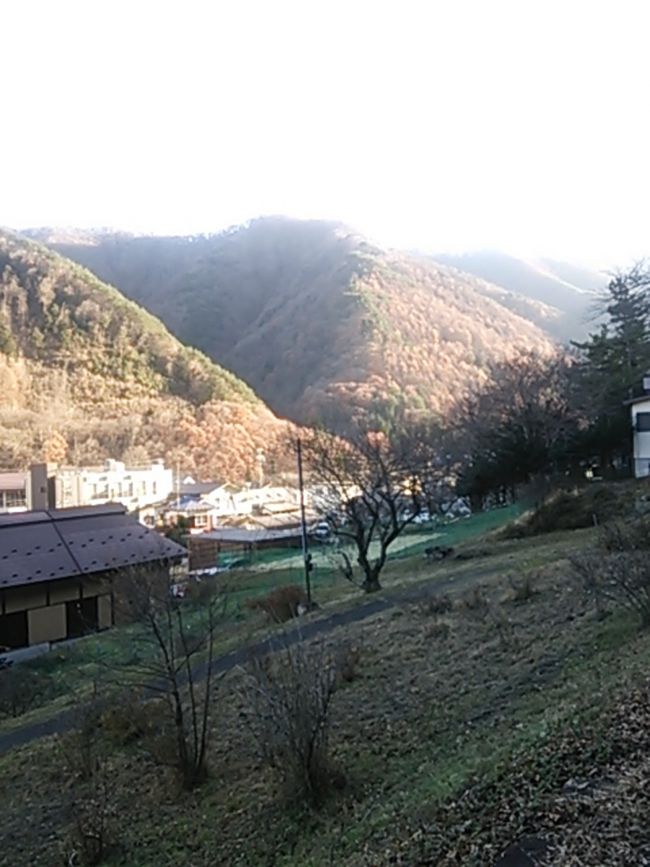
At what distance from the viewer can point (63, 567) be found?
20.5 meters

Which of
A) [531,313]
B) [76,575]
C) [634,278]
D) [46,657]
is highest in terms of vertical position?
[531,313]

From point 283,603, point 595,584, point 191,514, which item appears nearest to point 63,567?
point 283,603

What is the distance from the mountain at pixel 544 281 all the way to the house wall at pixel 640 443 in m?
58.0

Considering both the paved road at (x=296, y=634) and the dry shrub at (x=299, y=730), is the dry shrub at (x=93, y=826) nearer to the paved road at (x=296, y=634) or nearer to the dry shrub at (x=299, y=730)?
the dry shrub at (x=299, y=730)

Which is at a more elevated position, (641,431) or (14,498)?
(641,431)

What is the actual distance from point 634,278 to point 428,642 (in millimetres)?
27507

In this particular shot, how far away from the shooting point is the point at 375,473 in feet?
69.6

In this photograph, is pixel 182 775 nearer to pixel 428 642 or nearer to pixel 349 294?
pixel 428 642

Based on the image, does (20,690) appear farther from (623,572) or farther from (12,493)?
(12,493)

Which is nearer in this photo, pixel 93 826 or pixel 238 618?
pixel 93 826

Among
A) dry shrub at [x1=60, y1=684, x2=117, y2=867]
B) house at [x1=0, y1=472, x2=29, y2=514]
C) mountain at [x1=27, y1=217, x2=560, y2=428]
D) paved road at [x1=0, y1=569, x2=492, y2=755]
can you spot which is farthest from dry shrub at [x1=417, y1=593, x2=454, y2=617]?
mountain at [x1=27, y1=217, x2=560, y2=428]

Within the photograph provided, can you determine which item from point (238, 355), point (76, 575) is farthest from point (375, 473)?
point (238, 355)

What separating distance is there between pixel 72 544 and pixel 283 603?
812 cm

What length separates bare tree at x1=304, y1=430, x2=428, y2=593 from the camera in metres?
18.5
